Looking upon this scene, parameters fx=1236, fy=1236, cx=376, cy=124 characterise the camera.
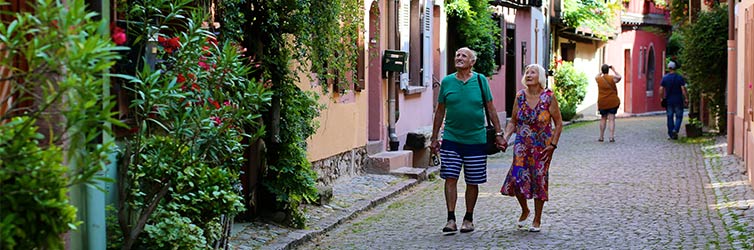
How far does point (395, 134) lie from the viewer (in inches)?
670

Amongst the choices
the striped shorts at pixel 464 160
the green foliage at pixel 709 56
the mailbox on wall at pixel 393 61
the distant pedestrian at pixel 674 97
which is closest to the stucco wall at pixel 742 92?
the green foliage at pixel 709 56

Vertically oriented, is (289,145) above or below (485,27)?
below

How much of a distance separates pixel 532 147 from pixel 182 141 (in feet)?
12.9

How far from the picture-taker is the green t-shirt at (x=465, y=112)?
32.7 feet

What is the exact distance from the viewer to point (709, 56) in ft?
71.8

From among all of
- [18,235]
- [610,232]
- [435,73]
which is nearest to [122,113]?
[18,235]

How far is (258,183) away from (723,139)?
43.5 feet

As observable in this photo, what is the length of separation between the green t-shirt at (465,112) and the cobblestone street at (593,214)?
2.64ft

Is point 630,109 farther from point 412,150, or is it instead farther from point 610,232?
point 610,232

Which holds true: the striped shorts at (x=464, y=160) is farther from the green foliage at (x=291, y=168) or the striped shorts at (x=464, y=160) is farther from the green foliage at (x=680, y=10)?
the green foliage at (x=680, y=10)

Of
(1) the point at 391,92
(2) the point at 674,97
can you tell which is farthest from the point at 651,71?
(1) the point at 391,92

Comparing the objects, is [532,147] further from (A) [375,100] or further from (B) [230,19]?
(A) [375,100]

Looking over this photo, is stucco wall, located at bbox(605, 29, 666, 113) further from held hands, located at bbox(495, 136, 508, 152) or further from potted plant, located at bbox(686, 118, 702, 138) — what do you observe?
held hands, located at bbox(495, 136, 508, 152)

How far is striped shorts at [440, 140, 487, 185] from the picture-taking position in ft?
32.8
